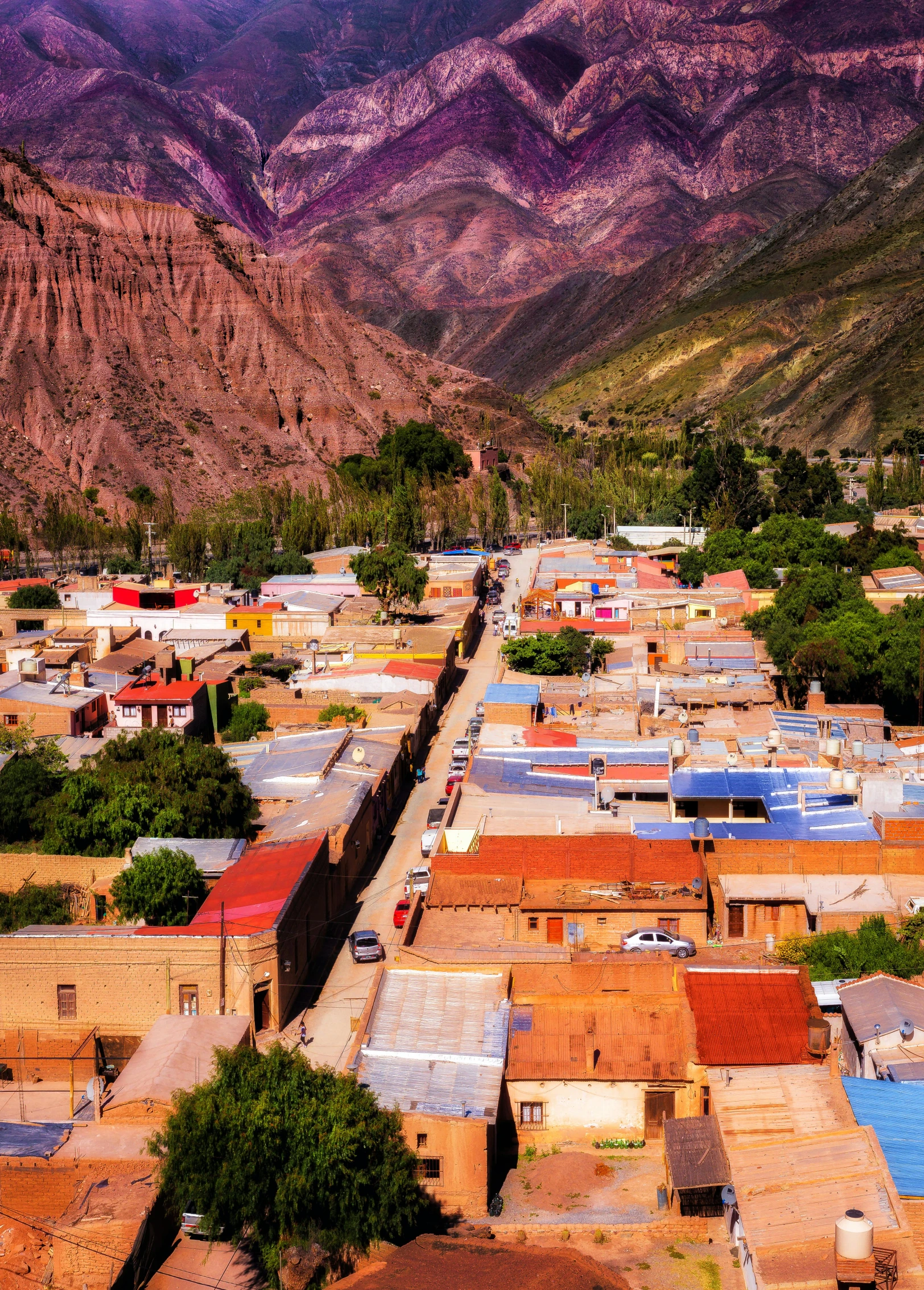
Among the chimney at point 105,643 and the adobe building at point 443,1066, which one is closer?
the adobe building at point 443,1066

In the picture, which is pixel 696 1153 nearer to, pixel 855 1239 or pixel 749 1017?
pixel 749 1017

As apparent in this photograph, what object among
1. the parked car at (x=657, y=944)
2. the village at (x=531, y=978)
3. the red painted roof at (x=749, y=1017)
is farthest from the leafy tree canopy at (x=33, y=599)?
the red painted roof at (x=749, y=1017)

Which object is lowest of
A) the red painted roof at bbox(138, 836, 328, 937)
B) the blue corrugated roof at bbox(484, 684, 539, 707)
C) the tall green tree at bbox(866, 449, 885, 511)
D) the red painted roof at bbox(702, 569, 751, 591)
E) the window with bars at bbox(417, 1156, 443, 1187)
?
the window with bars at bbox(417, 1156, 443, 1187)

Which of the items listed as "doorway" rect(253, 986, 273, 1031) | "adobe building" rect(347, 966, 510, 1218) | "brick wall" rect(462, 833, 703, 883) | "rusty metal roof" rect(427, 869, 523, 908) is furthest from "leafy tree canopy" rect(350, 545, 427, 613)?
"adobe building" rect(347, 966, 510, 1218)

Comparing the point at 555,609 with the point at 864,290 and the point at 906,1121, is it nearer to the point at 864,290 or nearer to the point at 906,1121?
the point at 906,1121

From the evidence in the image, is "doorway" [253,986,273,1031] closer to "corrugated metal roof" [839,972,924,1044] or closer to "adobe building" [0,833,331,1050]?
"adobe building" [0,833,331,1050]

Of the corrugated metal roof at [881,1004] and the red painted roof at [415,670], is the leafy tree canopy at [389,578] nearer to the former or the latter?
the red painted roof at [415,670]

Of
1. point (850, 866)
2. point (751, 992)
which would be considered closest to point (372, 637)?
point (850, 866)
